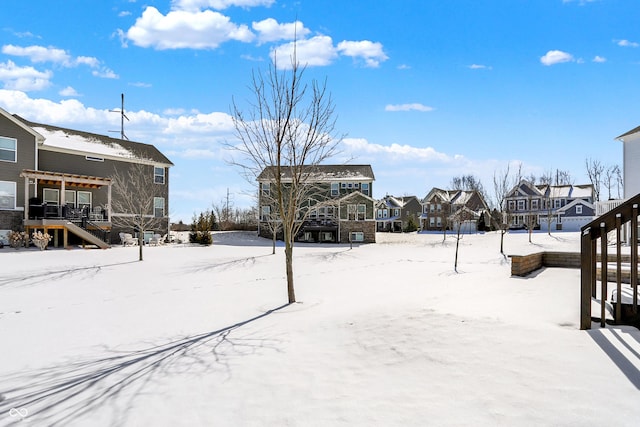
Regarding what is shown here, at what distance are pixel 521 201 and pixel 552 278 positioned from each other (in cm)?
5223

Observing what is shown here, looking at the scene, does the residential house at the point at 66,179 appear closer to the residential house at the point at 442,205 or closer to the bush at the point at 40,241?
the bush at the point at 40,241

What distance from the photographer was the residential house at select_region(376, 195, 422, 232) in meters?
69.8

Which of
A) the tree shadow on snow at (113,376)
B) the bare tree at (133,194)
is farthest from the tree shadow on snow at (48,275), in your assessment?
the bare tree at (133,194)

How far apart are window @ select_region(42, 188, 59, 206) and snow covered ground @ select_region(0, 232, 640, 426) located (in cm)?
2061

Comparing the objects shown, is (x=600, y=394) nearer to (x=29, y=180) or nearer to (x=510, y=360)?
(x=510, y=360)

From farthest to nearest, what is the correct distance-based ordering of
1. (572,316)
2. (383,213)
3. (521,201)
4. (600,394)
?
(383,213) → (521,201) → (572,316) → (600,394)

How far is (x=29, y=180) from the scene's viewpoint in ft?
85.5

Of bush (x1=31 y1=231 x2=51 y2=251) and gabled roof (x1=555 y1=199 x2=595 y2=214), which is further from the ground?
gabled roof (x1=555 y1=199 x2=595 y2=214)

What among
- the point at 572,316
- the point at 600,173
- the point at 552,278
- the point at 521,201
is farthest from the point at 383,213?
the point at 572,316

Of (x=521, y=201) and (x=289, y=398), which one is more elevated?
(x=521, y=201)

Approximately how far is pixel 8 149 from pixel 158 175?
11.2 m

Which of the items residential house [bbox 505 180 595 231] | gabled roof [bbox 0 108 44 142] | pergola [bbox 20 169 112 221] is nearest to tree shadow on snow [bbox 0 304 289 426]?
pergola [bbox 20 169 112 221]

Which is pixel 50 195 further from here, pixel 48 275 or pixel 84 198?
pixel 48 275

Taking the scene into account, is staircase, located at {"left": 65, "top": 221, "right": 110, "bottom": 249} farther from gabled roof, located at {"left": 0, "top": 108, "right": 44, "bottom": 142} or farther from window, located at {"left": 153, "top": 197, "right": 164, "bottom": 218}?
window, located at {"left": 153, "top": 197, "right": 164, "bottom": 218}
